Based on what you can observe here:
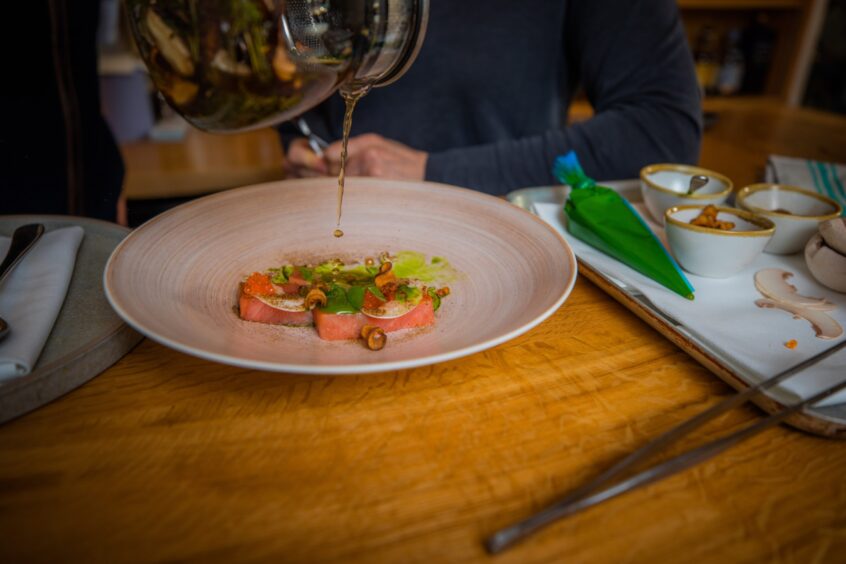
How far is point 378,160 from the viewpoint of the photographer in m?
1.09

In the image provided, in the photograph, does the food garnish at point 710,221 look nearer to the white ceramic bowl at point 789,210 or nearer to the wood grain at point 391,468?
the white ceramic bowl at point 789,210

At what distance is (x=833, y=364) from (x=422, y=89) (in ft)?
3.48

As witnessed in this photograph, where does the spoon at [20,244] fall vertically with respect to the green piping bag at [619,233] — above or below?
below

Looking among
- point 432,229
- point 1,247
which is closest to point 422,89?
point 432,229

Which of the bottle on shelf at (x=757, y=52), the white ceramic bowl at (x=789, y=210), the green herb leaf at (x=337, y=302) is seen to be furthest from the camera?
the bottle on shelf at (x=757, y=52)

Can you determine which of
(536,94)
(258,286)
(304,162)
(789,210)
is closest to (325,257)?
(258,286)

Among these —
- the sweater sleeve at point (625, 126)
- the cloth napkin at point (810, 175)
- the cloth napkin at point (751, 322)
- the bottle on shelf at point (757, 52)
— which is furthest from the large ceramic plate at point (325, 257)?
the bottle on shelf at point (757, 52)

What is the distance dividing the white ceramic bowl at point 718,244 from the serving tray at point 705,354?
100 mm

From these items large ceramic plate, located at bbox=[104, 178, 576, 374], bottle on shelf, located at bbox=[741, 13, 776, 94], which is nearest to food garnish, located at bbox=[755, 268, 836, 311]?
large ceramic plate, located at bbox=[104, 178, 576, 374]

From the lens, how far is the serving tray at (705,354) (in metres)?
0.48

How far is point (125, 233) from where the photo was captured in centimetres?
77

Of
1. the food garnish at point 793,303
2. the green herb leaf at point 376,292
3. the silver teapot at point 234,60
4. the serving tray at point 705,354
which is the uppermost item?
the silver teapot at point 234,60

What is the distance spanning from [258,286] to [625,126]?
0.88 meters

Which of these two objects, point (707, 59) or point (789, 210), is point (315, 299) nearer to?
point (789, 210)
